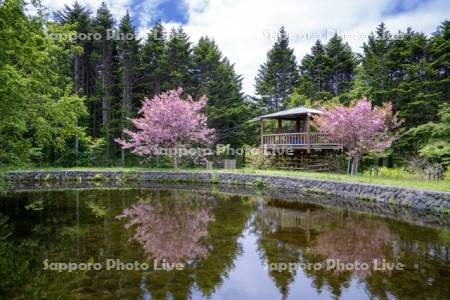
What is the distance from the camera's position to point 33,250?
6.18 metres

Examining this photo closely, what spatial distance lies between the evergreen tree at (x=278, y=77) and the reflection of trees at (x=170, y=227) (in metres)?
22.4

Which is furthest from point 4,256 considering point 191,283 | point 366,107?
point 366,107

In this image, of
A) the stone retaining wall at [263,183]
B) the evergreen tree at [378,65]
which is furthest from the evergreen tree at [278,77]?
the stone retaining wall at [263,183]

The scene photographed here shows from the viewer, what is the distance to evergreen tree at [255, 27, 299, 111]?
1284 inches

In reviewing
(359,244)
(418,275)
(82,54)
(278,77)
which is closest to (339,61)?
(278,77)

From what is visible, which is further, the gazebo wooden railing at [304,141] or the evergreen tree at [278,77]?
the evergreen tree at [278,77]

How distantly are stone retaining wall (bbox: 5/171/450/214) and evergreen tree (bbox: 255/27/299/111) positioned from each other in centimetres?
1571

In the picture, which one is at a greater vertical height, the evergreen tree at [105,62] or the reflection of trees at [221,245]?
the evergreen tree at [105,62]

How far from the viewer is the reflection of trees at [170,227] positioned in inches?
243

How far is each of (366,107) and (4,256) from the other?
14.0 meters

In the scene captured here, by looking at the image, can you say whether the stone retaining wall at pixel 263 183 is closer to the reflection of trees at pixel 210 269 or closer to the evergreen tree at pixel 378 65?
the reflection of trees at pixel 210 269

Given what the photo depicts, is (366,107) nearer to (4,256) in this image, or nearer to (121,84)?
(4,256)

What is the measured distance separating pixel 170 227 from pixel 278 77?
27307 millimetres

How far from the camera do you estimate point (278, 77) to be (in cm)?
3300
